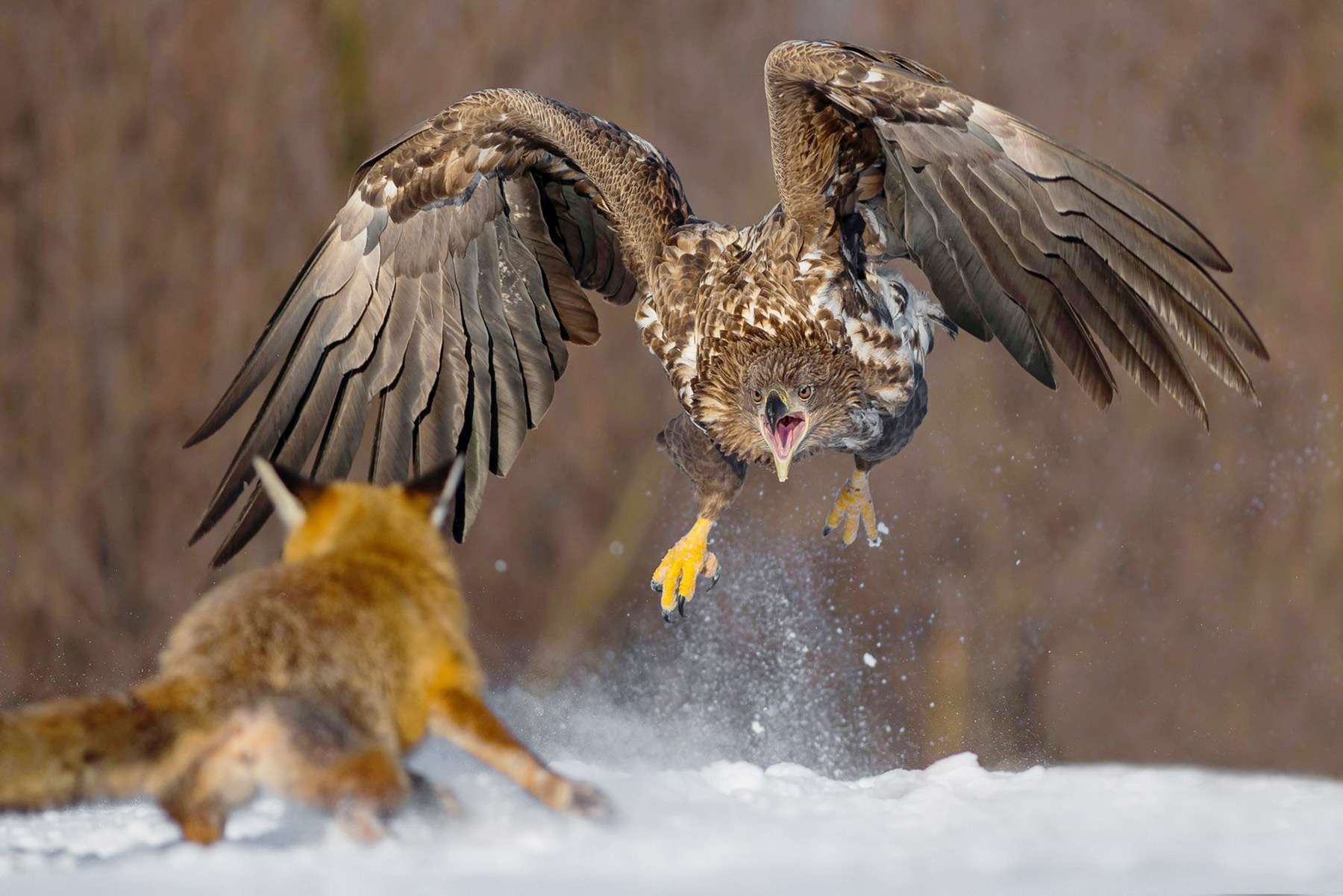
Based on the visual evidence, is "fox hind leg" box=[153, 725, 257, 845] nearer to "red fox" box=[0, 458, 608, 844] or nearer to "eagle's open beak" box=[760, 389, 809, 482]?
"red fox" box=[0, 458, 608, 844]

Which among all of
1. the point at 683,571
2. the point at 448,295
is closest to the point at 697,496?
the point at 683,571

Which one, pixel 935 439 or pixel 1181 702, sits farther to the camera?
pixel 1181 702

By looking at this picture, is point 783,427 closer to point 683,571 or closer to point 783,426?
point 783,426

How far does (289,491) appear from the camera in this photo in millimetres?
1388

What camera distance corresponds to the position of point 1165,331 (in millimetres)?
2115

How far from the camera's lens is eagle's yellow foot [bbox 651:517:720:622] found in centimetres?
294

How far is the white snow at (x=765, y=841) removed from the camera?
1345 mm

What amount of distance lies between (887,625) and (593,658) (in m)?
1.06

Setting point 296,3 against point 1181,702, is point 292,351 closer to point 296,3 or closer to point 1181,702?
point 296,3

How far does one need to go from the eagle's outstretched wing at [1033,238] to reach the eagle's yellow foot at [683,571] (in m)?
0.85

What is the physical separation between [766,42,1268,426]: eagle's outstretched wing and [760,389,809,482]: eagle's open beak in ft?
1.25

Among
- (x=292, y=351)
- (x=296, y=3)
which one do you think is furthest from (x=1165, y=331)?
(x=296, y=3)

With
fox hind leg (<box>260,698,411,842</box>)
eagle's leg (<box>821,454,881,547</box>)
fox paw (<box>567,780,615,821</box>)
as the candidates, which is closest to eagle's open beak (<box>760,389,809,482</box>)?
eagle's leg (<box>821,454,881,547</box>)

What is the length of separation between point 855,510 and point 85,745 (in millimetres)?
2325
